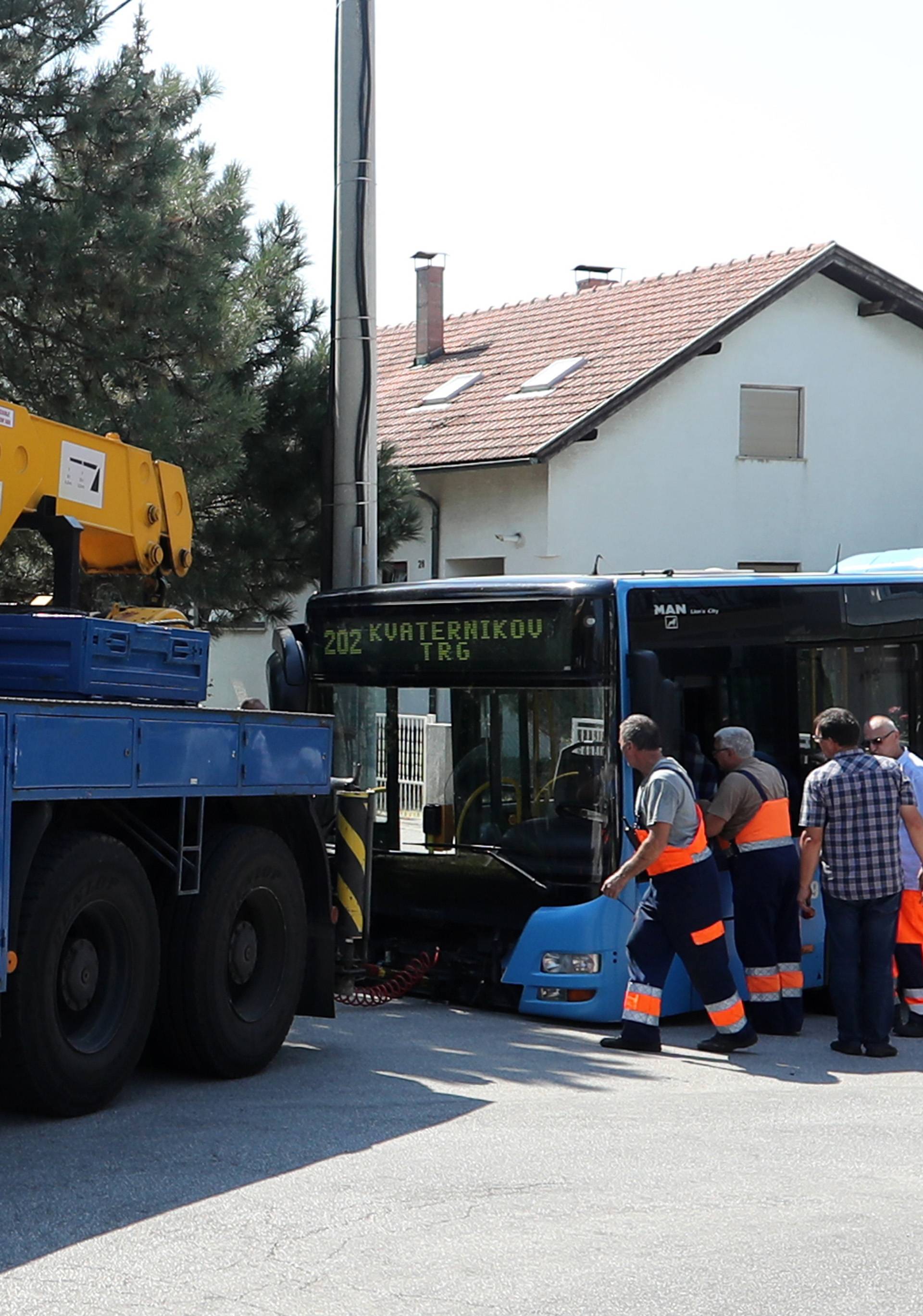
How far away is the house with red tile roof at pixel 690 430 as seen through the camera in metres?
24.5

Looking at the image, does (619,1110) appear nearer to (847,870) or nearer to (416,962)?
(847,870)

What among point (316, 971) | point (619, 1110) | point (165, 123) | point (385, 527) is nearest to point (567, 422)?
point (385, 527)

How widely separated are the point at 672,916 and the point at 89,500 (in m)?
3.56

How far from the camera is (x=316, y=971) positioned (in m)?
9.25

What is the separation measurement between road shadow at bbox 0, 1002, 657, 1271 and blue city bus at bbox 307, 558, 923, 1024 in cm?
55

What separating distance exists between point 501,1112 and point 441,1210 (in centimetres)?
174

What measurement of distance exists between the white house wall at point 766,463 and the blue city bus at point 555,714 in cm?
1310

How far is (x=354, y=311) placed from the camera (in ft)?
43.5

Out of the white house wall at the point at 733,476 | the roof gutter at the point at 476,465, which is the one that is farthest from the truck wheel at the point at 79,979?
the white house wall at the point at 733,476

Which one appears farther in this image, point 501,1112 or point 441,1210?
point 501,1112

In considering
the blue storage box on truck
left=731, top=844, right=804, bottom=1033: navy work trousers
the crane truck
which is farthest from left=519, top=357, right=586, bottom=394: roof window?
the blue storage box on truck

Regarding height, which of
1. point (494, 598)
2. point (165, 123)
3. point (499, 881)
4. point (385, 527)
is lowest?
point (499, 881)

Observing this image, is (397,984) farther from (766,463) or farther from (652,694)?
(766,463)

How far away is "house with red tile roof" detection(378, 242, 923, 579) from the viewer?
80.2 feet
